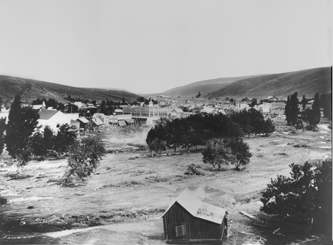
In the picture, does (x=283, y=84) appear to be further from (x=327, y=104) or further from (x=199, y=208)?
(x=199, y=208)

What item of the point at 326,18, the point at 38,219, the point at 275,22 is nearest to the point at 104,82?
the point at 38,219

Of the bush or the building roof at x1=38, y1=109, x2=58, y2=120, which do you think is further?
the building roof at x1=38, y1=109, x2=58, y2=120

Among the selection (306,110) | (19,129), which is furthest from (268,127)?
(19,129)

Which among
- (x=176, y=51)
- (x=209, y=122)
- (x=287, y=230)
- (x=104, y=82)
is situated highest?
(x=176, y=51)

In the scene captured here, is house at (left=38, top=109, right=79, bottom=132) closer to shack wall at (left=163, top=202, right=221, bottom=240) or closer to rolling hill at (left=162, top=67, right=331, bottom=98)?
rolling hill at (left=162, top=67, right=331, bottom=98)

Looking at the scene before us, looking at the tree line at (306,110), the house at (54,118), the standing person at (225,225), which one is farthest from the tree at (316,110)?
the house at (54,118)

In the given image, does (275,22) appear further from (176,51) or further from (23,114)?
(23,114)

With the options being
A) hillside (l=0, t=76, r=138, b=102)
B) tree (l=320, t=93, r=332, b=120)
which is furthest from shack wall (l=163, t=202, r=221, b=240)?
tree (l=320, t=93, r=332, b=120)
